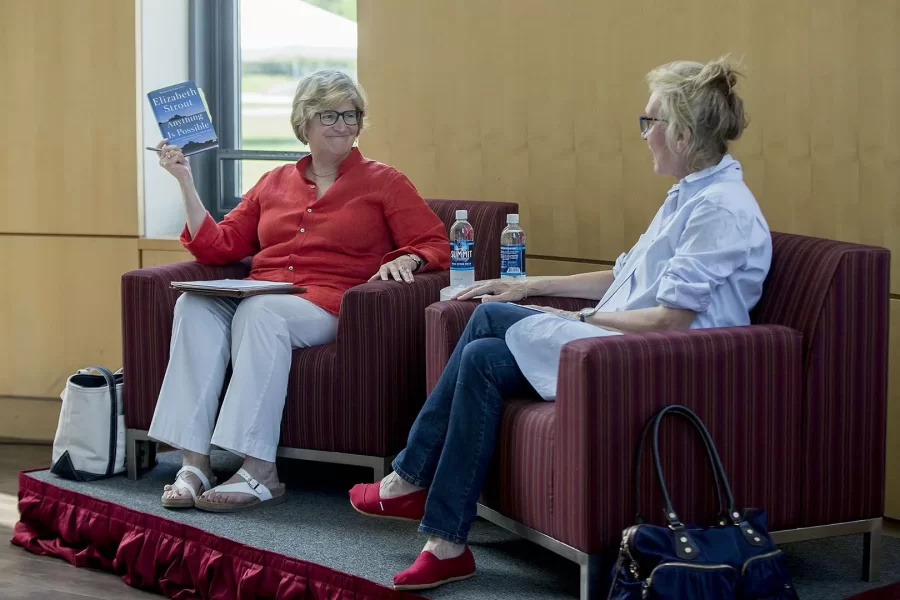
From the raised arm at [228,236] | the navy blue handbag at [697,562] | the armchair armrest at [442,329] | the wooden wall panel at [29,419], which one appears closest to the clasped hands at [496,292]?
the armchair armrest at [442,329]

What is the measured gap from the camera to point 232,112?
470cm

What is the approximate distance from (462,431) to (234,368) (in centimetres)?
89

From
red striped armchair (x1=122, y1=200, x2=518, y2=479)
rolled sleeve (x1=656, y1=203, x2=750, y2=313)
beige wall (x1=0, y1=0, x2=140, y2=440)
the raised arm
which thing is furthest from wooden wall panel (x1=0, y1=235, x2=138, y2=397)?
rolled sleeve (x1=656, y1=203, x2=750, y2=313)

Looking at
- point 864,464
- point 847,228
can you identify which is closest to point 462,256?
point 847,228

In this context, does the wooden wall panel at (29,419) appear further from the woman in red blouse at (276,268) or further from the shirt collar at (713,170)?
the shirt collar at (713,170)

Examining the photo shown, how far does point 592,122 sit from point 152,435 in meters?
1.68

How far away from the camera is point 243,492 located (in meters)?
2.98

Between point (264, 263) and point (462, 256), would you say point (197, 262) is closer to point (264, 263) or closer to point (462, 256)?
point (264, 263)

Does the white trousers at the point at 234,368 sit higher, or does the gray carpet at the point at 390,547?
the white trousers at the point at 234,368

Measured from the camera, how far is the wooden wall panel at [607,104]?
2945 millimetres

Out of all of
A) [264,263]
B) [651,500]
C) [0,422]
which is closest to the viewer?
[651,500]

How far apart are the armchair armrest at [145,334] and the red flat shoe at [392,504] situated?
970 millimetres

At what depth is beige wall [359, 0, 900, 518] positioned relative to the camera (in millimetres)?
2945

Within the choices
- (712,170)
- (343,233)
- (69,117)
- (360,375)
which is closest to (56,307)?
(69,117)
